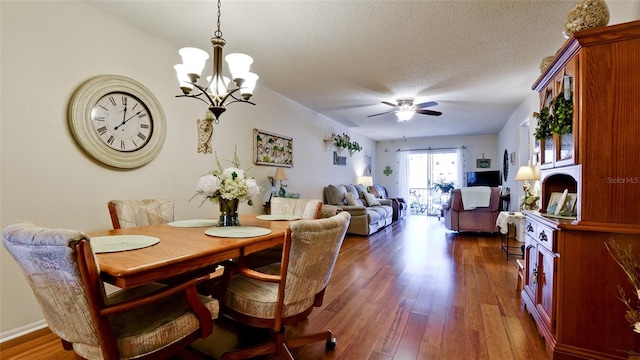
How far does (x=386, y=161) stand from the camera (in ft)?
32.3

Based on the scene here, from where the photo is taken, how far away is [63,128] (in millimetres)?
2154

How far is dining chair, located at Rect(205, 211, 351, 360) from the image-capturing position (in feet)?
4.51

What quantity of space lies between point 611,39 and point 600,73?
7.0 inches

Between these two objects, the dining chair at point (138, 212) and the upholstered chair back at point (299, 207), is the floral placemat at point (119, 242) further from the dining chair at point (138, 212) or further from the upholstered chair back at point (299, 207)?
the upholstered chair back at point (299, 207)

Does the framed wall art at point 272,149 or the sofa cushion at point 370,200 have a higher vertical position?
the framed wall art at point 272,149

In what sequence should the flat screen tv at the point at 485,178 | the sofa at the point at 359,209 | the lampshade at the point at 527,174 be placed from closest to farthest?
the lampshade at the point at 527,174
the sofa at the point at 359,209
the flat screen tv at the point at 485,178

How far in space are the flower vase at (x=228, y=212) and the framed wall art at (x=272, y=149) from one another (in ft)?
6.93

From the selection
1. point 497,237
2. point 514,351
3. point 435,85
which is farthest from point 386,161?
point 514,351

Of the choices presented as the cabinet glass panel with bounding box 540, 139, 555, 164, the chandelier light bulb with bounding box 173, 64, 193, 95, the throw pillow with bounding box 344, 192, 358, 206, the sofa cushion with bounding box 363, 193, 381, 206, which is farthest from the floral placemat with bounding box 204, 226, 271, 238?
the sofa cushion with bounding box 363, 193, 381, 206

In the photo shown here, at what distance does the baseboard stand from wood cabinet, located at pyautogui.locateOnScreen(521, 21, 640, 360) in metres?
3.36

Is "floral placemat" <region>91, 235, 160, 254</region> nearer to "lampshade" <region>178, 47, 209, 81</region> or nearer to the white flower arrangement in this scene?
the white flower arrangement

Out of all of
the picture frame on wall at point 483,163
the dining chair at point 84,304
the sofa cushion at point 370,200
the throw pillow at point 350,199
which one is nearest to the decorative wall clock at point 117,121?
the dining chair at point 84,304

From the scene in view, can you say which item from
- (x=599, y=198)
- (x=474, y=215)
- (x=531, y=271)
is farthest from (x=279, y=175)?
(x=474, y=215)

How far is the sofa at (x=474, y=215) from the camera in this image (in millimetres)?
5418
